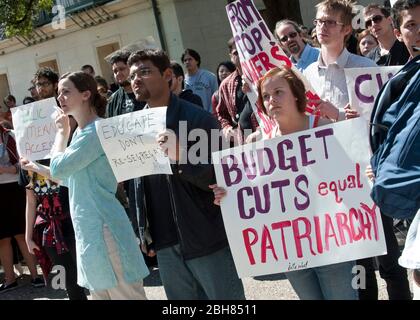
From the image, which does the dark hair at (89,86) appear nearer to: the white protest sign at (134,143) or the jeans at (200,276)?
the white protest sign at (134,143)

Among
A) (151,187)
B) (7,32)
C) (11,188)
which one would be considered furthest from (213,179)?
(7,32)

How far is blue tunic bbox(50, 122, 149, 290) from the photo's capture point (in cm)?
373

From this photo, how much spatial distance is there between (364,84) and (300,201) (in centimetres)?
77

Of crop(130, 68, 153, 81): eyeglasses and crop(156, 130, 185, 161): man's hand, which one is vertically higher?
crop(130, 68, 153, 81): eyeglasses

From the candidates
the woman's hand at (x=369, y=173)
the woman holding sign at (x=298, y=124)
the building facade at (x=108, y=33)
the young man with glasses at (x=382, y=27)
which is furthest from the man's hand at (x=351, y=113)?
the building facade at (x=108, y=33)

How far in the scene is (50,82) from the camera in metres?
5.08

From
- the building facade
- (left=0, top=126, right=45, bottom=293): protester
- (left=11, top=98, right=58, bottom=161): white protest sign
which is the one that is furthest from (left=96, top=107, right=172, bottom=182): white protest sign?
the building facade

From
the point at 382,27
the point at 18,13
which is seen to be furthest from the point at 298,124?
the point at 18,13

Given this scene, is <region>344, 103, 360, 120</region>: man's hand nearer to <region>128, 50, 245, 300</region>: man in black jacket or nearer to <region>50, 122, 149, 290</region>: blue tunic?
<region>128, 50, 245, 300</region>: man in black jacket

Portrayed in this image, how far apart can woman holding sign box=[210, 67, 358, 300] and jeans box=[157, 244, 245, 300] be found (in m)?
0.40

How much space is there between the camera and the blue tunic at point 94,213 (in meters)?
3.73

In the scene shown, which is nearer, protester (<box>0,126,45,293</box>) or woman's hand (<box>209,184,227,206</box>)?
woman's hand (<box>209,184,227,206</box>)

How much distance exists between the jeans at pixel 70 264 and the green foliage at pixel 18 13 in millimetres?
13430

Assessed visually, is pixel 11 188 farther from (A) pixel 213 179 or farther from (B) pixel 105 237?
(A) pixel 213 179
